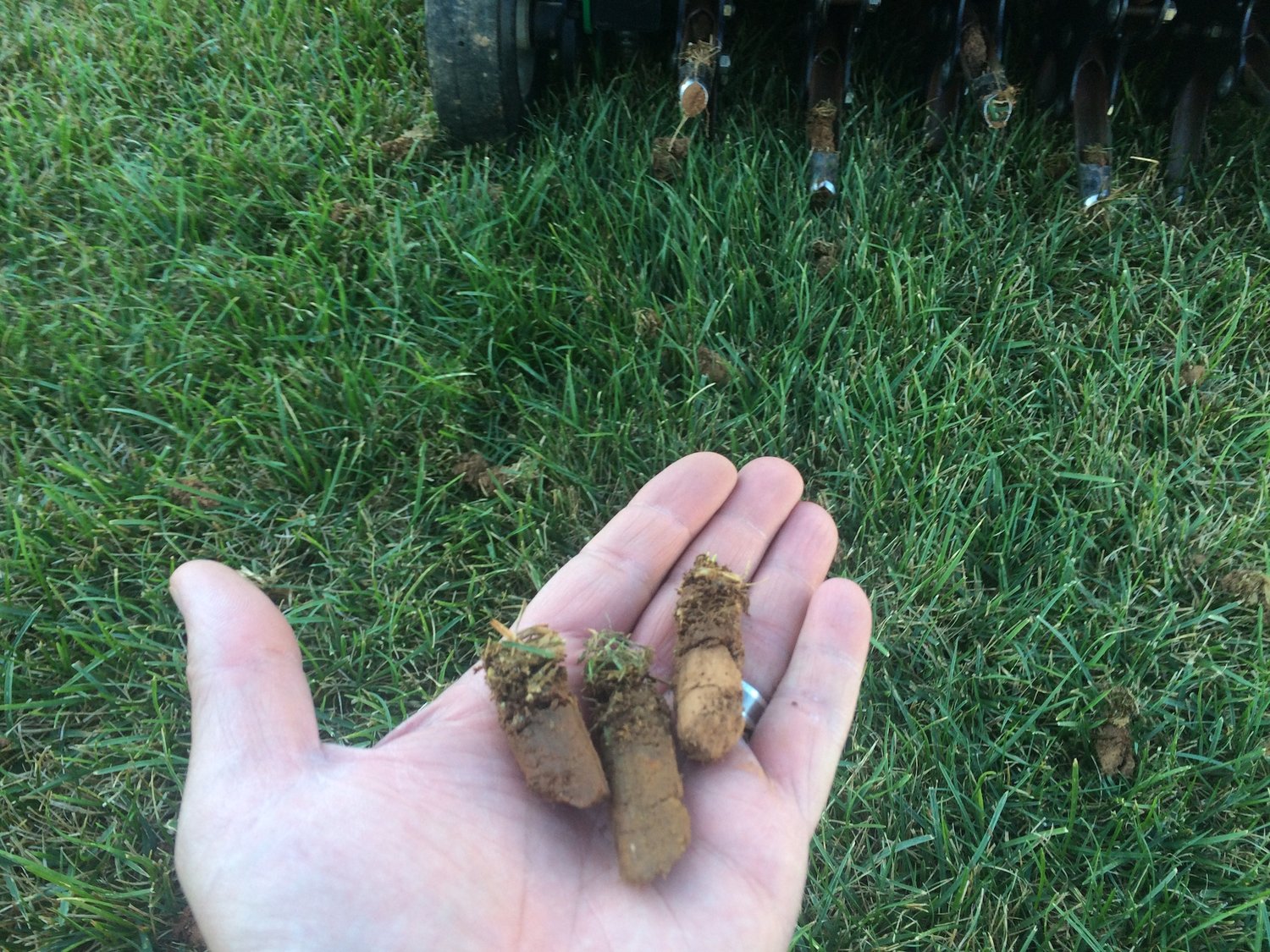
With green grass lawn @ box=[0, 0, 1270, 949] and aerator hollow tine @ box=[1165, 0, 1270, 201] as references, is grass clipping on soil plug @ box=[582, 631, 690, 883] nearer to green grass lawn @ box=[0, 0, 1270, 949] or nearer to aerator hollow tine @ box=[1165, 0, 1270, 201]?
green grass lawn @ box=[0, 0, 1270, 949]

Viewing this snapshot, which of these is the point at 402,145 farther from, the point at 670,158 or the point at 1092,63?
the point at 1092,63

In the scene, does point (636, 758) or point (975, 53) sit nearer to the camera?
point (636, 758)

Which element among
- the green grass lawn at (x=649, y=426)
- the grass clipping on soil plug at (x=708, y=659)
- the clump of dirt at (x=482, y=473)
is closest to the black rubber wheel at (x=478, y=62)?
the green grass lawn at (x=649, y=426)

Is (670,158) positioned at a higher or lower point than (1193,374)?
higher

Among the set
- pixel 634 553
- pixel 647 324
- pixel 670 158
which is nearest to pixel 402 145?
pixel 670 158

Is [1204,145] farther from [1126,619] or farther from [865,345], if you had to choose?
[1126,619]

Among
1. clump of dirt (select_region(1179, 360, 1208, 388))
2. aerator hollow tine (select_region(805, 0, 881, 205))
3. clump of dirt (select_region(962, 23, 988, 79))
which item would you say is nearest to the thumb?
aerator hollow tine (select_region(805, 0, 881, 205))

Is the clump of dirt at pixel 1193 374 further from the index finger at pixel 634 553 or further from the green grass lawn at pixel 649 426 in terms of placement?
the index finger at pixel 634 553
